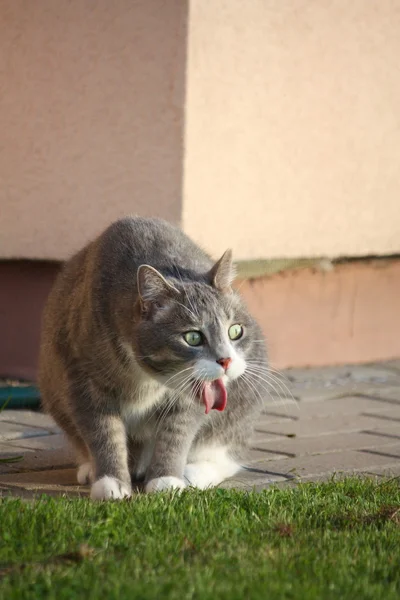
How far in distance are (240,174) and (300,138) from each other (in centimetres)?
50

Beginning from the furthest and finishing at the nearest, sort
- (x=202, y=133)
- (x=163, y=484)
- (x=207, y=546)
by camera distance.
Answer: (x=202, y=133) < (x=163, y=484) < (x=207, y=546)

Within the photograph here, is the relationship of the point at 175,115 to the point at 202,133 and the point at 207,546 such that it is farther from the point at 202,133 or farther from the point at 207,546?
the point at 207,546

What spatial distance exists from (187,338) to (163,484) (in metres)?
0.56

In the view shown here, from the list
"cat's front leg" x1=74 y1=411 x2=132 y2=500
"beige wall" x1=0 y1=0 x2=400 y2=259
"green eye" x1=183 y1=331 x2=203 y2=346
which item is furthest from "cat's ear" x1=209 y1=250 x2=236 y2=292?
"beige wall" x1=0 y1=0 x2=400 y2=259

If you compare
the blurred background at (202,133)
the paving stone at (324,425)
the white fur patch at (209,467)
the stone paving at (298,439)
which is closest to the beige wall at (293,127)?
the blurred background at (202,133)

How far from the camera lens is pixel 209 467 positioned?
4.52 m

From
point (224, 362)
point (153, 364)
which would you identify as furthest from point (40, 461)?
point (224, 362)

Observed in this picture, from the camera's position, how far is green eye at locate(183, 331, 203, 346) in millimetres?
4031

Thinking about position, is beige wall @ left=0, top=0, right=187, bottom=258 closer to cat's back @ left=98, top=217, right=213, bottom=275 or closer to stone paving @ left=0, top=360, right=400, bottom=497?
stone paving @ left=0, top=360, right=400, bottom=497

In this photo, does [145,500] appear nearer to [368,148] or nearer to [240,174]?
[240,174]

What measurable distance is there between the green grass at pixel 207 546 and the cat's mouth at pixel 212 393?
34 cm

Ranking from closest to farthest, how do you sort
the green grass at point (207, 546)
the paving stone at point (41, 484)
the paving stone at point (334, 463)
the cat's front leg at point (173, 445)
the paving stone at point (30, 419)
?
the green grass at point (207, 546) → the paving stone at point (41, 484) → the cat's front leg at point (173, 445) → the paving stone at point (334, 463) → the paving stone at point (30, 419)

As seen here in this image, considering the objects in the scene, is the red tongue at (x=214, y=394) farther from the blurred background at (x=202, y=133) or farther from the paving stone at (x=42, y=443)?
the blurred background at (x=202, y=133)

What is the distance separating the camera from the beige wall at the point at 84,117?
5918 mm
